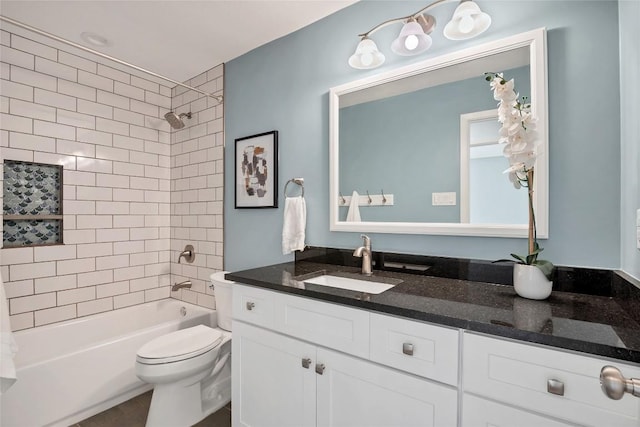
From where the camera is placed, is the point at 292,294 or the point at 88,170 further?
the point at 88,170

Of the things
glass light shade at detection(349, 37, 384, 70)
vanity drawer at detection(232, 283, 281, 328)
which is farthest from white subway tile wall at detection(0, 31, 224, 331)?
glass light shade at detection(349, 37, 384, 70)

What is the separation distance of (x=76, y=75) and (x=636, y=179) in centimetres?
325

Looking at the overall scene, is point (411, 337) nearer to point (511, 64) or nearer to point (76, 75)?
point (511, 64)

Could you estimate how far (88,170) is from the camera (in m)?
2.37

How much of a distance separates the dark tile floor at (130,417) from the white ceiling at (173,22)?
240 cm

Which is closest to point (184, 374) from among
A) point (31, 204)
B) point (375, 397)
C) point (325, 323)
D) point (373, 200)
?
point (325, 323)

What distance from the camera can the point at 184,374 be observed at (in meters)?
1.63

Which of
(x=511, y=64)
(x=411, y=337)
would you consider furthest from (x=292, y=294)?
(x=511, y=64)

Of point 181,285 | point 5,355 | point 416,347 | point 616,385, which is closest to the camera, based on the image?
point 616,385

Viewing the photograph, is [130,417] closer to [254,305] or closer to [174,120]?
[254,305]

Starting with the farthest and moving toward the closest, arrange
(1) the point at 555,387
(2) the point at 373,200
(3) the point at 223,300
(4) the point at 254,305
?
(3) the point at 223,300 < (2) the point at 373,200 < (4) the point at 254,305 < (1) the point at 555,387

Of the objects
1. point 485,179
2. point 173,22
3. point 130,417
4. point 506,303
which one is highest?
point 173,22

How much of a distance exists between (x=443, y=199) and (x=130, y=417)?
7.17ft

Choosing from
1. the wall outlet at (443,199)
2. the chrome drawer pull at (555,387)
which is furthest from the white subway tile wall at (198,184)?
the chrome drawer pull at (555,387)
